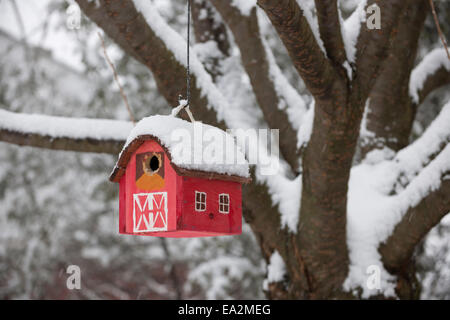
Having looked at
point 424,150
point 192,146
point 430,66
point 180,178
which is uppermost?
point 430,66

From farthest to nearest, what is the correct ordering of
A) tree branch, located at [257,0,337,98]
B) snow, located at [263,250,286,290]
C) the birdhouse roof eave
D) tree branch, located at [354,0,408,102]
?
1. snow, located at [263,250,286,290]
2. tree branch, located at [354,0,408,102]
3. tree branch, located at [257,0,337,98]
4. the birdhouse roof eave

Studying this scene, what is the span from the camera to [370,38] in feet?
8.96

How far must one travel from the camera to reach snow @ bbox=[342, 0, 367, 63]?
271cm

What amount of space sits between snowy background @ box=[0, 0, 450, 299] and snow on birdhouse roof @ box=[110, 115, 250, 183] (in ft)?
4.82

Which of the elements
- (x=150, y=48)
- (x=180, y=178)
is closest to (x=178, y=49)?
(x=150, y=48)

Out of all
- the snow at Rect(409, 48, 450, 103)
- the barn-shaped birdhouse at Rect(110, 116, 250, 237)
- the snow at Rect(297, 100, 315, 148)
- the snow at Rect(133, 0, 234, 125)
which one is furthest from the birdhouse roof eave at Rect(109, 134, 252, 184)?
the snow at Rect(409, 48, 450, 103)

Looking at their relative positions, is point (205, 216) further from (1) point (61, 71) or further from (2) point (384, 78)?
(1) point (61, 71)

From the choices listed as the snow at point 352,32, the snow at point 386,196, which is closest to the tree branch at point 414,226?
the snow at point 386,196

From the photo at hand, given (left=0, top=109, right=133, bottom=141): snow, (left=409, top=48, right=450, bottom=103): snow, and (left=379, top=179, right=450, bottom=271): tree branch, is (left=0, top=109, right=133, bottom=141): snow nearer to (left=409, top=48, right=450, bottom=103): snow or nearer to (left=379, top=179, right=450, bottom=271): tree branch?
(left=379, top=179, right=450, bottom=271): tree branch

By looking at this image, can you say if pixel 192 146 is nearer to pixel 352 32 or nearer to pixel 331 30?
pixel 331 30

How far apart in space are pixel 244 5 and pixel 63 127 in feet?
5.37

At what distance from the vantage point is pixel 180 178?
2004mm
